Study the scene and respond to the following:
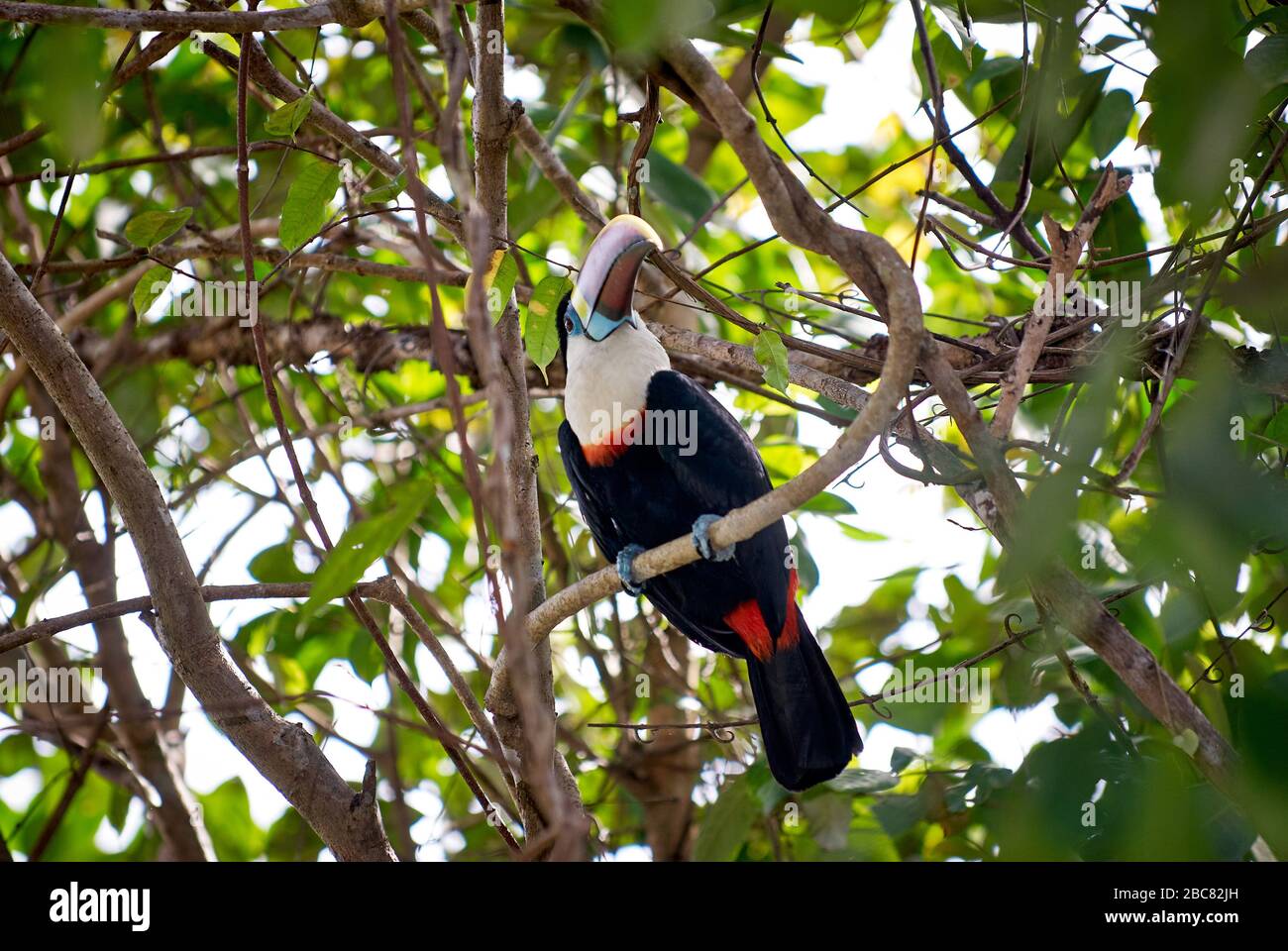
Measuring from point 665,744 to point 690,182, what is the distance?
7.26 ft

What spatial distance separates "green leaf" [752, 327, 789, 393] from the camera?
264cm

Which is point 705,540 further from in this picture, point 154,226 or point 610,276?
point 154,226

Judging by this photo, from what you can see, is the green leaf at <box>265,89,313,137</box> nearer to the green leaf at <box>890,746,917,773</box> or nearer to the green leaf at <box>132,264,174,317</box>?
the green leaf at <box>132,264,174,317</box>

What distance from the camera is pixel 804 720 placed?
118 inches

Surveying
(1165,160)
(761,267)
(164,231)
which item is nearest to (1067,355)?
(1165,160)

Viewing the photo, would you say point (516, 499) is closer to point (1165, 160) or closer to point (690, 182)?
point (690, 182)

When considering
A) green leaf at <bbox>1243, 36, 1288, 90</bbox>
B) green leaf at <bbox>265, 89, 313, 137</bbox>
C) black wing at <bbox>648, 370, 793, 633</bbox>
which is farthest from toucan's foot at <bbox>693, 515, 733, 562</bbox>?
green leaf at <bbox>1243, 36, 1288, 90</bbox>

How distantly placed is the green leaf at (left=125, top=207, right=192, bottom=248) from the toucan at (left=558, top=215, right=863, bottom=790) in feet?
3.35

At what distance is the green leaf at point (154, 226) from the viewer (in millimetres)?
2797

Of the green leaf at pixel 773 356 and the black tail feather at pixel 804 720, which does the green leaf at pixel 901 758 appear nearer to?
the black tail feather at pixel 804 720

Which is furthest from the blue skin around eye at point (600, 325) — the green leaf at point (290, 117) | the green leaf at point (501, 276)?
the green leaf at point (290, 117)

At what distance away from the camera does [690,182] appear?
3494 millimetres

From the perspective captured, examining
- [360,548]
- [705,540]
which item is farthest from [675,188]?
[360,548]

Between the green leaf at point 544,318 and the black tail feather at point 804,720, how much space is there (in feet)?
3.42
